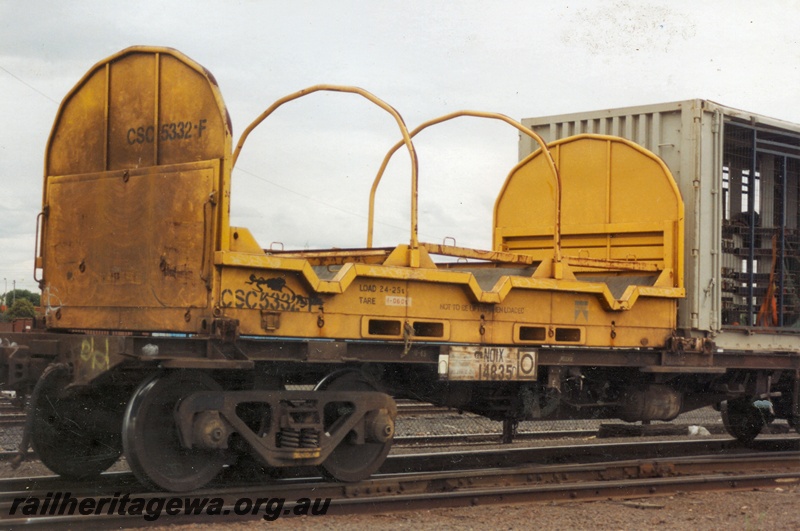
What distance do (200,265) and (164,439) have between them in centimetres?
132

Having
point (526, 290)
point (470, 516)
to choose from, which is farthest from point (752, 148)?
point (470, 516)

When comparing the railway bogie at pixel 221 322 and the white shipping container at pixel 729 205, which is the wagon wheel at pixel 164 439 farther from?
the white shipping container at pixel 729 205

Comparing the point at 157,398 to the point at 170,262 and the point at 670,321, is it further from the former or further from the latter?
the point at 670,321

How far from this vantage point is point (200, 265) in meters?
7.09

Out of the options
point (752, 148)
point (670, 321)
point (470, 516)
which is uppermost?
point (752, 148)

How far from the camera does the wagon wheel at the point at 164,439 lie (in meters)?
6.98

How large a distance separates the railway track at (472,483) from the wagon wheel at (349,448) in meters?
0.13

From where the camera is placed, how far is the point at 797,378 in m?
11.7

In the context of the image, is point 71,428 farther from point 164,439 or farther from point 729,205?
point 729,205

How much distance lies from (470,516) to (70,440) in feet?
11.2

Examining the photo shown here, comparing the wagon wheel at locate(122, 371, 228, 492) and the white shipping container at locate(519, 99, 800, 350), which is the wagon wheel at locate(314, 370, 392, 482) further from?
the white shipping container at locate(519, 99, 800, 350)

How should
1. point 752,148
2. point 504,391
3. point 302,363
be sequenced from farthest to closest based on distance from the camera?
point 752,148 → point 504,391 → point 302,363

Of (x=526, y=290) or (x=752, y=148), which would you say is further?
(x=752, y=148)

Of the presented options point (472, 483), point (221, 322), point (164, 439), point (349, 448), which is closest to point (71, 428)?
point (164, 439)
